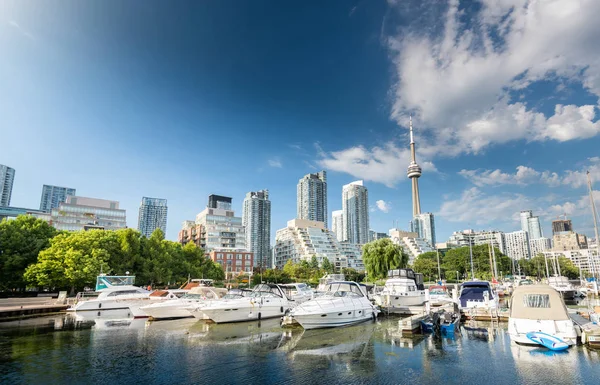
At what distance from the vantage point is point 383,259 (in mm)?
67750

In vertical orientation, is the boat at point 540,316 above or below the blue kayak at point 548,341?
above

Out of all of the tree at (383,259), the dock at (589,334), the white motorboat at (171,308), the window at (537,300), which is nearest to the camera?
the dock at (589,334)

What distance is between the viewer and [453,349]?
1920 cm

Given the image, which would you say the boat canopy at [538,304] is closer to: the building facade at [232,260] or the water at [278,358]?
the water at [278,358]

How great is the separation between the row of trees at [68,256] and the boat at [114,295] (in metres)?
4.63

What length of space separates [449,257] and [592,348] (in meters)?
109

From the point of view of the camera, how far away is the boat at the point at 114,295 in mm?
37375

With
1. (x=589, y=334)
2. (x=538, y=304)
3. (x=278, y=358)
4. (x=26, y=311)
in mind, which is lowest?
(x=278, y=358)

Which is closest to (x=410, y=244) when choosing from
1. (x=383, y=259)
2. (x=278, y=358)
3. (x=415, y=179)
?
(x=415, y=179)

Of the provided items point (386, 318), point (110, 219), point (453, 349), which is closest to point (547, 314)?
point (453, 349)

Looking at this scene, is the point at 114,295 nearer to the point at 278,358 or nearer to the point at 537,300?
the point at 278,358

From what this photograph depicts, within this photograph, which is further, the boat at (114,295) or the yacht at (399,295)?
the boat at (114,295)

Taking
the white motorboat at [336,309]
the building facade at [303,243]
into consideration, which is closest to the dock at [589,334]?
the white motorboat at [336,309]

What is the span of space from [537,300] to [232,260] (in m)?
98.3
